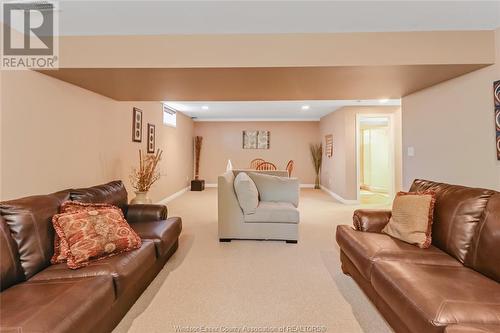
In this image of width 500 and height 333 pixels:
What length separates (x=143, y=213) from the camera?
9.09ft

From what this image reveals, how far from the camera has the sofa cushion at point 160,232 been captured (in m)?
2.19

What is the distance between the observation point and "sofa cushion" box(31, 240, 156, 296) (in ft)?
5.03

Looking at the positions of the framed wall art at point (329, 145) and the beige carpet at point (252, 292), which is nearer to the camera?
the beige carpet at point (252, 292)

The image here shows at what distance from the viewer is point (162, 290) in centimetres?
210

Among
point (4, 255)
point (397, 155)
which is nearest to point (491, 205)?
point (4, 255)

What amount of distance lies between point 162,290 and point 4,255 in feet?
3.57

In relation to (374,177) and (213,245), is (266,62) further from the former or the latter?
(374,177)

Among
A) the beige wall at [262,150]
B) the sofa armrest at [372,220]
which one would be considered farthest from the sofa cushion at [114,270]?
the beige wall at [262,150]

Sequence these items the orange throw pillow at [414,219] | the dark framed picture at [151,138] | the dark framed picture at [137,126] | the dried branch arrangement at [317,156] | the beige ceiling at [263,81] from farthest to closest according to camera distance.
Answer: the dried branch arrangement at [317,156], the dark framed picture at [151,138], the dark framed picture at [137,126], the beige ceiling at [263,81], the orange throw pillow at [414,219]

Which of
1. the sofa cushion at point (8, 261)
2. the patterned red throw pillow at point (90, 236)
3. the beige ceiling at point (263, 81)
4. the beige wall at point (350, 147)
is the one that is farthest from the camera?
the beige wall at point (350, 147)

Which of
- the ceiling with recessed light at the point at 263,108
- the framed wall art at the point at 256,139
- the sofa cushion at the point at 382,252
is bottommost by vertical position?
the sofa cushion at the point at 382,252

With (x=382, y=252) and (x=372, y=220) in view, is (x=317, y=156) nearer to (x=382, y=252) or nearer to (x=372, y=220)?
(x=372, y=220)

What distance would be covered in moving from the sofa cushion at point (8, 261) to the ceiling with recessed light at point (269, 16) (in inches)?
63.7

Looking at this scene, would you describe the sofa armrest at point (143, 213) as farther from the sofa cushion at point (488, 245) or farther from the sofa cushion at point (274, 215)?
the sofa cushion at point (488, 245)
